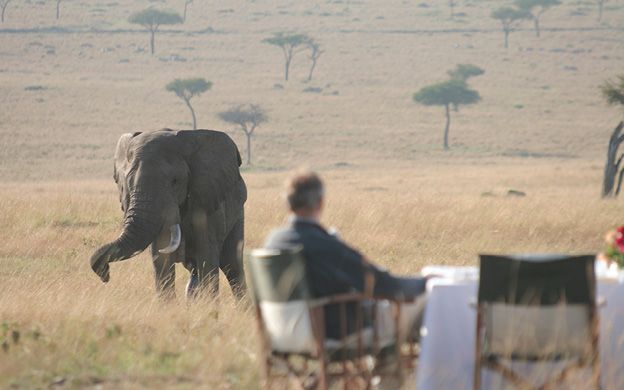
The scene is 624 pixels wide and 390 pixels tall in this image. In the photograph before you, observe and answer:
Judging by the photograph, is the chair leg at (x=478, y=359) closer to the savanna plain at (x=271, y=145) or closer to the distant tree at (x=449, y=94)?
the savanna plain at (x=271, y=145)

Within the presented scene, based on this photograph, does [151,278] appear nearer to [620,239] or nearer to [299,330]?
[299,330]

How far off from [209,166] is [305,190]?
422 cm

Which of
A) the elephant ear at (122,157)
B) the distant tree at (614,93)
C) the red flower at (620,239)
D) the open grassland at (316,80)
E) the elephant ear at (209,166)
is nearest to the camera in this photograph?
the red flower at (620,239)

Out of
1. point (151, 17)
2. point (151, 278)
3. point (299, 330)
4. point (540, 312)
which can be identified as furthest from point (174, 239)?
point (151, 17)

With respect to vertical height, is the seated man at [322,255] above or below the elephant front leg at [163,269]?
above

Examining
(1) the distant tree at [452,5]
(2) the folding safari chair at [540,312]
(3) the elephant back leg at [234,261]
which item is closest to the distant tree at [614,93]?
(3) the elephant back leg at [234,261]

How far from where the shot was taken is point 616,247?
15.3 ft

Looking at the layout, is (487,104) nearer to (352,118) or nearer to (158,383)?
(352,118)

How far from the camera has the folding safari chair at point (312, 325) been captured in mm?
3920

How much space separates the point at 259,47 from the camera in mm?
87062

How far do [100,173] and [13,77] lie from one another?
105 feet

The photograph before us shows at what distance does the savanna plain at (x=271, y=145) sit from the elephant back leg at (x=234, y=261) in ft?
0.53

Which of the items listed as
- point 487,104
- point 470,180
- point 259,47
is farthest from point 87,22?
point 470,180

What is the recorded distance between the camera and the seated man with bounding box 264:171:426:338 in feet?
13.1
